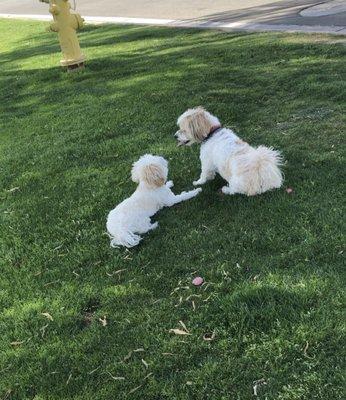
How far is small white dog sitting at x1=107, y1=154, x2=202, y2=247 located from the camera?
4301 mm

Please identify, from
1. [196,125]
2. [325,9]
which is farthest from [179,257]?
[325,9]

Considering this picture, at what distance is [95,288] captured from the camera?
391 cm

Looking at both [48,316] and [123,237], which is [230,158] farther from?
[48,316]

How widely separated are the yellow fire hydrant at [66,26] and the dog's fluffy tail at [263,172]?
6024 millimetres

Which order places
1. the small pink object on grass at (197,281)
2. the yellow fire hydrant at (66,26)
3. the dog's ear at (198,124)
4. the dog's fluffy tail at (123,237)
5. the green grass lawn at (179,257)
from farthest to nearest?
the yellow fire hydrant at (66,26), the dog's ear at (198,124), the dog's fluffy tail at (123,237), the small pink object on grass at (197,281), the green grass lawn at (179,257)

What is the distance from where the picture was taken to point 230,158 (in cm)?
463

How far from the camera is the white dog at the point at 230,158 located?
439 cm

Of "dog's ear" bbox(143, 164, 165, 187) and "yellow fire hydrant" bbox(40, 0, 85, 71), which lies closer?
"dog's ear" bbox(143, 164, 165, 187)

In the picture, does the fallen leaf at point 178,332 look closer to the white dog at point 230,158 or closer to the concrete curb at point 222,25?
the white dog at point 230,158

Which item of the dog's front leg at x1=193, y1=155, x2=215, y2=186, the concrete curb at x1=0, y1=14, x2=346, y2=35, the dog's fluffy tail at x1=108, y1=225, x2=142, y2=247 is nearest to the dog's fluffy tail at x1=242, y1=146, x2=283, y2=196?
the dog's front leg at x1=193, y1=155, x2=215, y2=186

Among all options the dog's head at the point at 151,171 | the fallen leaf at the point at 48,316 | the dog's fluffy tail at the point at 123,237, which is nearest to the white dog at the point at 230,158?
the dog's head at the point at 151,171

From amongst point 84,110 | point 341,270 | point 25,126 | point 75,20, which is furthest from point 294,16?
point 341,270

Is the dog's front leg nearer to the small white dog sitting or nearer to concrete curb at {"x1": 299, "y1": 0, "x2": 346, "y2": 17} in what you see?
the small white dog sitting

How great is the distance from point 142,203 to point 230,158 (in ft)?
2.91
